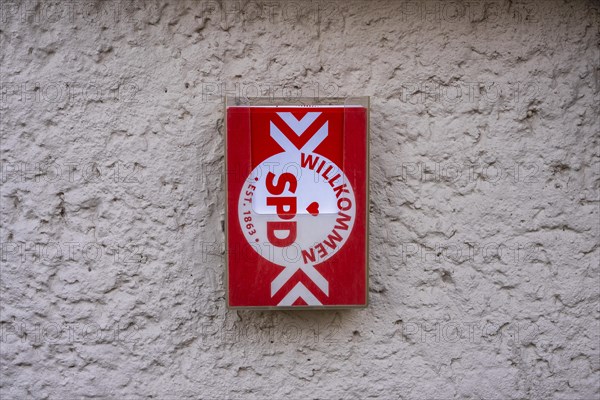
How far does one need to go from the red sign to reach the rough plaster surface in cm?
14

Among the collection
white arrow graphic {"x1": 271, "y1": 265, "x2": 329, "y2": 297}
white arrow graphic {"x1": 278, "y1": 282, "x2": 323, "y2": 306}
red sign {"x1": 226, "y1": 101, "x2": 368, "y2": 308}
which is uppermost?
red sign {"x1": 226, "y1": 101, "x2": 368, "y2": 308}

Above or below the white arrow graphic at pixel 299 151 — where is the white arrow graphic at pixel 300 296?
below

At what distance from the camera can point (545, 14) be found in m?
1.75

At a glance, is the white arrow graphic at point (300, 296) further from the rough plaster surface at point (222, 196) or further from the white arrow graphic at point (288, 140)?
the white arrow graphic at point (288, 140)

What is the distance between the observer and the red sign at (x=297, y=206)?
1613 mm

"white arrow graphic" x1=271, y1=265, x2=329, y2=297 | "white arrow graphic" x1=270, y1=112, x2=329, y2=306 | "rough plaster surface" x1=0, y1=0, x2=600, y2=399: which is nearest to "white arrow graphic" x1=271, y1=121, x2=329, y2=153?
"white arrow graphic" x1=270, y1=112, x2=329, y2=306

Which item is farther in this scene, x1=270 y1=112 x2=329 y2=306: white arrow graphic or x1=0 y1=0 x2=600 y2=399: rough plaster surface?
x1=0 y1=0 x2=600 y2=399: rough plaster surface

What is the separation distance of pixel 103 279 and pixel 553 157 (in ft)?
4.80

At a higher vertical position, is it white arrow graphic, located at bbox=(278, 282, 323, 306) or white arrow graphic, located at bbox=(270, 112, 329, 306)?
white arrow graphic, located at bbox=(270, 112, 329, 306)

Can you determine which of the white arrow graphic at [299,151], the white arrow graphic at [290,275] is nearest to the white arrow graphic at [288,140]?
the white arrow graphic at [299,151]

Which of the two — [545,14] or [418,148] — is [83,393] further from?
[545,14]

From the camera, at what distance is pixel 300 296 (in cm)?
164

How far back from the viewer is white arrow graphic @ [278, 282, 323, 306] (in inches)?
64.4

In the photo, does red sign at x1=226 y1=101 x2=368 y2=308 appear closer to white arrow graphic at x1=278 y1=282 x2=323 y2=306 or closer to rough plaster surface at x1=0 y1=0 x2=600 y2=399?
white arrow graphic at x1=278 y1=282 x2=323 y2=306
